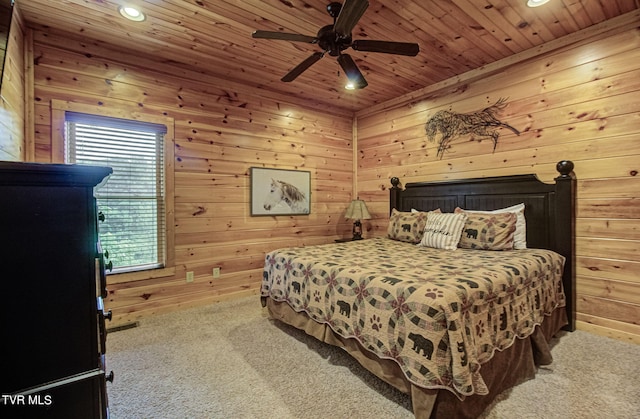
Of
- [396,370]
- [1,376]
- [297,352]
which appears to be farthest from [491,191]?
[1,376]

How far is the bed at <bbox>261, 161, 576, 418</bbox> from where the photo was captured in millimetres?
1451

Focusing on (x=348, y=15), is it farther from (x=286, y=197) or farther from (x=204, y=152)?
(x=286, y=197)

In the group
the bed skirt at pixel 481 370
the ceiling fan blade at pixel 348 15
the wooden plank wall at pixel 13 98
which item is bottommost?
the bed skirt at pixel 481 370

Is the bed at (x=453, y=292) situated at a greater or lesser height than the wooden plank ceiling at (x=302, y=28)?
lesser

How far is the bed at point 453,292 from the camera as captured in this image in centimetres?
145

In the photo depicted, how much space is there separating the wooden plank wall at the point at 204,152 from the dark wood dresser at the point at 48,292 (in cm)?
235

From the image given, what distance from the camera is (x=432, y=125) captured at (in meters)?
3.86

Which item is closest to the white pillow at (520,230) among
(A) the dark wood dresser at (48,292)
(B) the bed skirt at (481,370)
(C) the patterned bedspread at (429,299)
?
(C) the patterned bedspread at (429,299)

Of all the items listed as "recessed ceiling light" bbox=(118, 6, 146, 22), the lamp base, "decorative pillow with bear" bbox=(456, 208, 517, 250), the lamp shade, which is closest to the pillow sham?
"decorative pillow with bear" bbox=(456, 208, 517, 250)

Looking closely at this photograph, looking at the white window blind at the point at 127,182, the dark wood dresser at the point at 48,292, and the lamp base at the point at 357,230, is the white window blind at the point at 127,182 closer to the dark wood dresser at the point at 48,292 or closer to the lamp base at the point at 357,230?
the dark wood dresser at the point at 48,292

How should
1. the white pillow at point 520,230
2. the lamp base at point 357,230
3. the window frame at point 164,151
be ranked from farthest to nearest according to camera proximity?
the lamp base at point 357,230
the white pillow at point 520,230
the window frame at point 164,151

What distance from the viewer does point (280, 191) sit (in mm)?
4027

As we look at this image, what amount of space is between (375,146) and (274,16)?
101 inches

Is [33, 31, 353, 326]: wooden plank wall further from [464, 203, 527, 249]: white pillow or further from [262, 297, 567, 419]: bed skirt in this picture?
[464, 203, 527, 249]: white pillow
